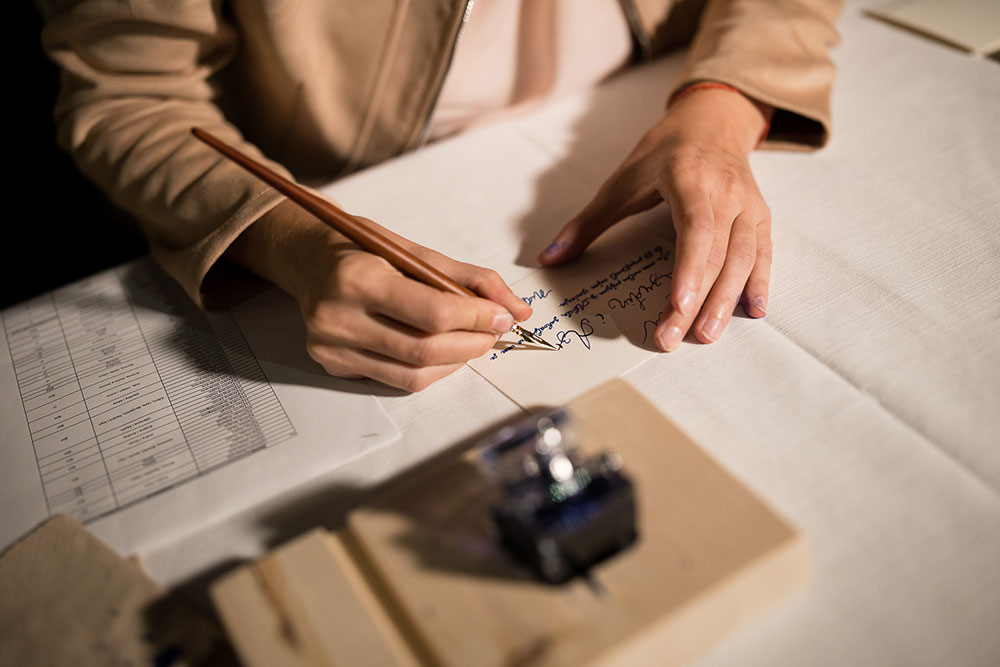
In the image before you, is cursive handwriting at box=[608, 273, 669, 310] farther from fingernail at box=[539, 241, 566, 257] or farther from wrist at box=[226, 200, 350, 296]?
wrist at box=[226, 200, 350, 296]

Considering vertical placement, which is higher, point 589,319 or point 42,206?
point 589,319

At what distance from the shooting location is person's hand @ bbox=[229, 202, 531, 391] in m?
0.50

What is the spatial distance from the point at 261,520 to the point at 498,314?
8.4 inches

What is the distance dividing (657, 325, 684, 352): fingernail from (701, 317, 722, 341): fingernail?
0.02m

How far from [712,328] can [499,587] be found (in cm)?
27

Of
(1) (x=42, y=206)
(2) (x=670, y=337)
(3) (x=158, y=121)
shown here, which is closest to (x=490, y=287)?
(2) (x=670, y=337)

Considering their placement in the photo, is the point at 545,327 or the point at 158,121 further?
the point at 158,121

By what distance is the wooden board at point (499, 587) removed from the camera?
35cm

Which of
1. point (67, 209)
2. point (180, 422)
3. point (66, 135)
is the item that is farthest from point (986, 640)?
point (67, 209)

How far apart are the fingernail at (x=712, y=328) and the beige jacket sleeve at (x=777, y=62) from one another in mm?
306

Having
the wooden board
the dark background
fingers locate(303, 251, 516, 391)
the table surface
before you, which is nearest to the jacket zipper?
the table surface

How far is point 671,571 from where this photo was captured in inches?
14.3

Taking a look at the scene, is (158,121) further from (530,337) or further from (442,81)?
(530,337)

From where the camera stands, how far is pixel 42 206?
54.7 inches
